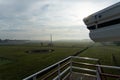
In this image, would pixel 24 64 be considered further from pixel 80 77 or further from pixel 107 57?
pixel 80 77

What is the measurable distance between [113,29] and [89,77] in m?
3.20

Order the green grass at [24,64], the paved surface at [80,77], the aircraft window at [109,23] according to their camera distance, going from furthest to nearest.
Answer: the green grass at [24,64], the paved surface at [80,77], the aircraft window at [109,23]

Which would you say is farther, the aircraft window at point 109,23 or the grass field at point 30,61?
the grass field at point 30,61

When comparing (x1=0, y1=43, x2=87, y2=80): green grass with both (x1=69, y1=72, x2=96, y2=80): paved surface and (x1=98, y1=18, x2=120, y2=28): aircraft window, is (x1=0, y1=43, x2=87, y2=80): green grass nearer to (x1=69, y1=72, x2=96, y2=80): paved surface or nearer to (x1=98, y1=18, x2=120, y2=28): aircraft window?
(x1=69, y1=72, x2=96, y2=80): paved surface

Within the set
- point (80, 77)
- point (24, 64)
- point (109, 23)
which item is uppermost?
point (109, 23)

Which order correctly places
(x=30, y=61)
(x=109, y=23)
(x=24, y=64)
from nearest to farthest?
(x=109, y=23), (x=24, y=64), (x=30, y=61)

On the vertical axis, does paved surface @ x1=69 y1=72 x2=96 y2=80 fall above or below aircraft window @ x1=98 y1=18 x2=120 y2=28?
below

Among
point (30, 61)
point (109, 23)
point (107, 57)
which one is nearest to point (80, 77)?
point (109, 23)

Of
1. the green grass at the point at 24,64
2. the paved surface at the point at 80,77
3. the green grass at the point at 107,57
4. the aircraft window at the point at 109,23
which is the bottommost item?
the green grass at the point at 24,64

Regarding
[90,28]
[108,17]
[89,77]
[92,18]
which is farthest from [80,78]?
[108,17]

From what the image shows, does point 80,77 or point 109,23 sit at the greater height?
point 109,23

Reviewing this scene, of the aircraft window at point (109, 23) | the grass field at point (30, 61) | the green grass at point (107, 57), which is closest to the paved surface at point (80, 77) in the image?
the aircraft window at point (109, 23)

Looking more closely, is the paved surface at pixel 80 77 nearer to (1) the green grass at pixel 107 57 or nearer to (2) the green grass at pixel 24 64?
(2) the green grass at pixel 24 64

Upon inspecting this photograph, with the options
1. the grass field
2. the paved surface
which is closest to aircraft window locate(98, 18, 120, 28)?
the paved surface
